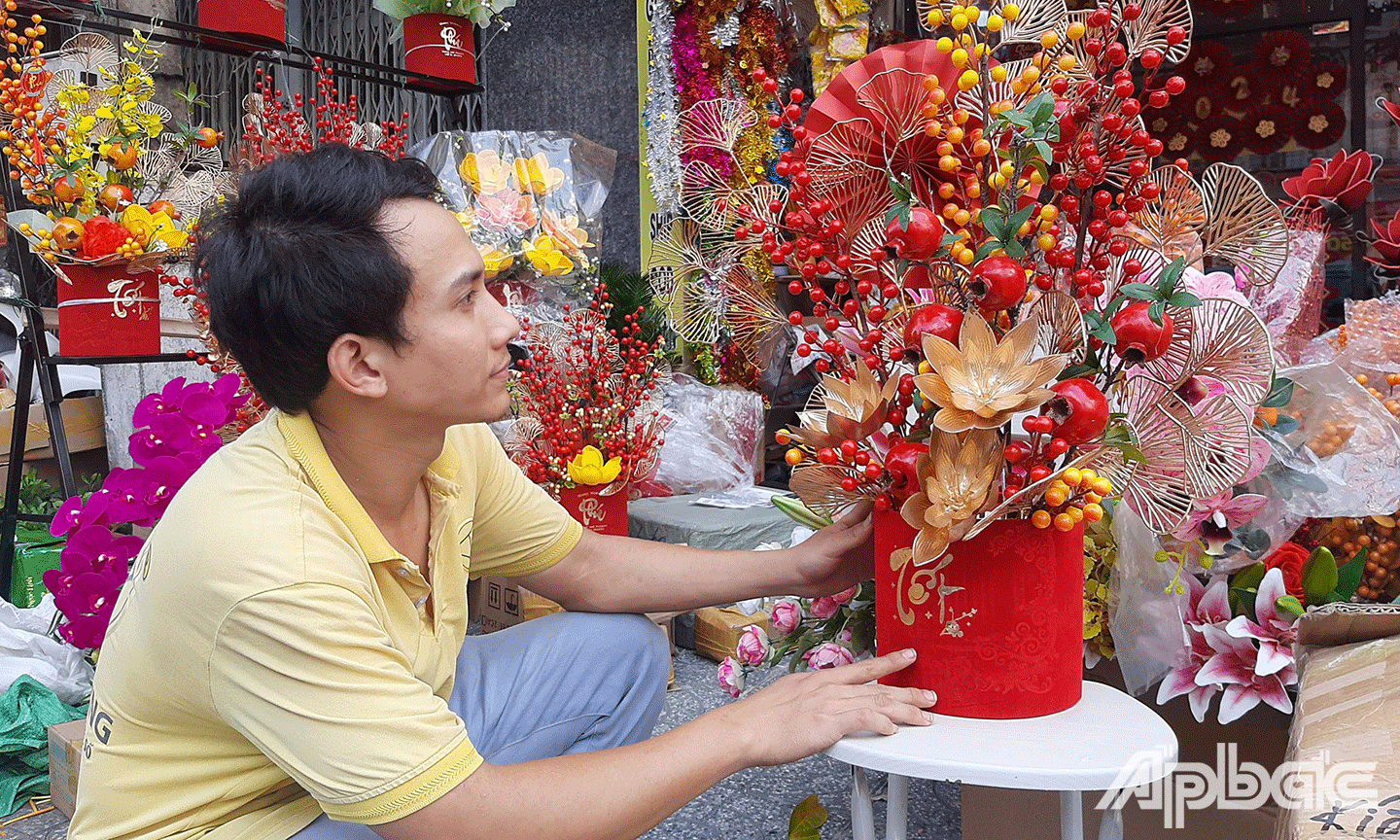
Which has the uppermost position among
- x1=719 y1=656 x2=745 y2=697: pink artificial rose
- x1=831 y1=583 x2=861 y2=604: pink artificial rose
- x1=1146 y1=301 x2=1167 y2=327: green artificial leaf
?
x1=1146 y1=301 x2=1167 y2=327: green artificial leaf

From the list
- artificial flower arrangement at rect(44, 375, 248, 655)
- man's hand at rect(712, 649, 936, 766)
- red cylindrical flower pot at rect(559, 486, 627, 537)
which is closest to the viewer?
man's hand at rect(712, 649, 936, 766)

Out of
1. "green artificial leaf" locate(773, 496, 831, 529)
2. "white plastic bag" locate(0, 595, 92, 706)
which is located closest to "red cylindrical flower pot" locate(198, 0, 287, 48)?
"white plastic bag" locate(0, 595, 92, 706)

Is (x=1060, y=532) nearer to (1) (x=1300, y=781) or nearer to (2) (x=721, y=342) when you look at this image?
(1) (x=1300, y=781)

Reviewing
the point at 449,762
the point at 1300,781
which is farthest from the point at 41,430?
the point at 1300,781

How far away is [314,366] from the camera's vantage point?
1.17 m

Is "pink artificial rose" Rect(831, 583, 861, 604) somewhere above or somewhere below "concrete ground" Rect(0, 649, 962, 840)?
above

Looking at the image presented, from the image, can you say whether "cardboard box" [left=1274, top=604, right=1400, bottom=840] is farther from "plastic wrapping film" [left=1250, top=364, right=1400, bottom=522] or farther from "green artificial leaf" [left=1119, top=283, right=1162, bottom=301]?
"green artificial leaf" [left=1119, top=283, right=1162, bottom=301]

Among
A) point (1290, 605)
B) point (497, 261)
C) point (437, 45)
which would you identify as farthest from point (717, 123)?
point (437, 45)

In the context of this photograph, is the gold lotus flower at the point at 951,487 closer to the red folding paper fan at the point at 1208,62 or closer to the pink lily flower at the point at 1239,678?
the pink lily flower at the point at 1239,678

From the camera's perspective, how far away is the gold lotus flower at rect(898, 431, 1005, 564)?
0.98 metres

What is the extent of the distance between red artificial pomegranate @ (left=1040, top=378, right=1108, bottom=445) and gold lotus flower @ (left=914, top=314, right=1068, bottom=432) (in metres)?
0.02

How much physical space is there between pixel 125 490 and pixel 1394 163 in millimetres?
3653

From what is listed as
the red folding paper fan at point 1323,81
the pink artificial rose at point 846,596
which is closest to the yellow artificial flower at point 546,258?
the pink artificial rose at point 846,596

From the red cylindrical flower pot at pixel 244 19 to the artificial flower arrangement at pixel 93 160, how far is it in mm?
298
